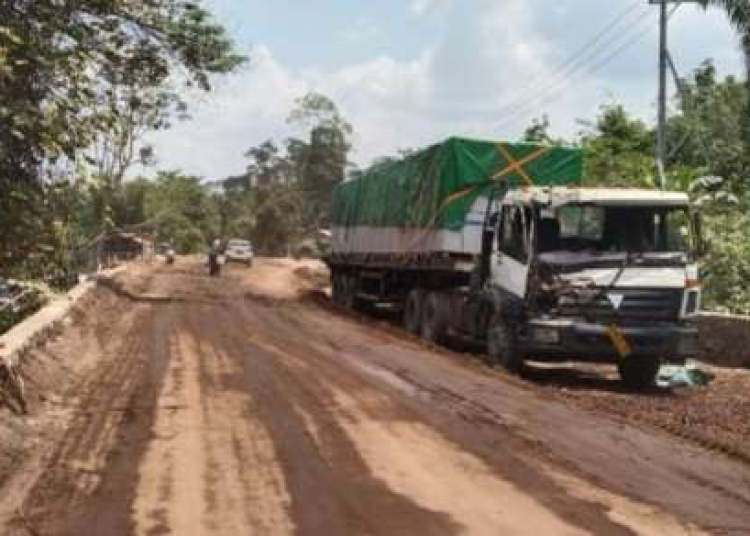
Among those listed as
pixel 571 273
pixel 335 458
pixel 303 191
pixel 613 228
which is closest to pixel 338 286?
pixel 613 228

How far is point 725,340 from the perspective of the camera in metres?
22.0

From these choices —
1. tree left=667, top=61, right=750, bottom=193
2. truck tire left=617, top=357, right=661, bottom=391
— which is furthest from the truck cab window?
tree left=667, top=61, right=750, bottom=193

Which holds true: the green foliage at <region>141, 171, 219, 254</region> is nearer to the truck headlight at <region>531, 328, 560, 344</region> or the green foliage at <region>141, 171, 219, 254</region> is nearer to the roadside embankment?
the roadside embankment

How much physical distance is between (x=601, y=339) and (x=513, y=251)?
207 cm

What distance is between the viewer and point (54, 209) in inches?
758

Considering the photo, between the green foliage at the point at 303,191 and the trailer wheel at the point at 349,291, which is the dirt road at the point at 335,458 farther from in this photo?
the green foliage at the point at 303,191

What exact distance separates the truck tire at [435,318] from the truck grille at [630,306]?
5.57 metres

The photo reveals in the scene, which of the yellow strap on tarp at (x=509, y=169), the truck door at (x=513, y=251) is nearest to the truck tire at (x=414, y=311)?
the yellow strap on tarp at (x=509, y=169)

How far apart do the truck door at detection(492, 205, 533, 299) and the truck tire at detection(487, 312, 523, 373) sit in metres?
0.52

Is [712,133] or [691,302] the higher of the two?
[712,133]

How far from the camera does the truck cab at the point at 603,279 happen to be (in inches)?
687

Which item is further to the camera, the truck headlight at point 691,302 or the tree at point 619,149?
the tree at point 619,149

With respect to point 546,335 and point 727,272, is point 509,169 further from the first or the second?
point 727,272

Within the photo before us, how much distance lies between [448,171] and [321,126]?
3711 inches
